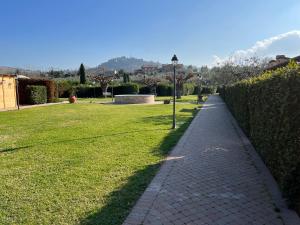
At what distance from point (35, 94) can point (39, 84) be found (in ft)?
6.38

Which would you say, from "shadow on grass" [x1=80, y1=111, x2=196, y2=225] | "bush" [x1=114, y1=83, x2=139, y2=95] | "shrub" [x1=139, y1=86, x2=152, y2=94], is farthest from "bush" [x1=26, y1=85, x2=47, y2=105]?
"shrub" [x1=139, y1=86, x2=152, y2=94]

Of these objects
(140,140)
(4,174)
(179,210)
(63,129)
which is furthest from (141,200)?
(63,129)

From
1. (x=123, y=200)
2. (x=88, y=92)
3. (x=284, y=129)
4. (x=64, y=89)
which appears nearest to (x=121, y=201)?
(x=123, y=200)

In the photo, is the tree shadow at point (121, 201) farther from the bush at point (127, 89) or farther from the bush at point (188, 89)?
the bush at point (188, 89)

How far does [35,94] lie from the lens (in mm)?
28766

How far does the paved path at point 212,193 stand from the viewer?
461 cm

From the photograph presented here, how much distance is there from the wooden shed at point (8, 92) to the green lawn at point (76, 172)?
1329 centimetres

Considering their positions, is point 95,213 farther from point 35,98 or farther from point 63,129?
point 35,98

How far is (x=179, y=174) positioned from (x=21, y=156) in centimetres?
448

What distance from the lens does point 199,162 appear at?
7.78 meters

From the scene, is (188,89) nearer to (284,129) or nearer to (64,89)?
(64,89)

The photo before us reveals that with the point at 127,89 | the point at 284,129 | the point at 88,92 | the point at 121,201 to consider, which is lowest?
the point at 121,201

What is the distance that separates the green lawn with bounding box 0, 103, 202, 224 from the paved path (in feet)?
1.23

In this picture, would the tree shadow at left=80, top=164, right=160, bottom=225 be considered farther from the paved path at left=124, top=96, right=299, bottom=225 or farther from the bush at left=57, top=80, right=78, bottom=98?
the bush at left=57, top=80, right=78, bottom=98
